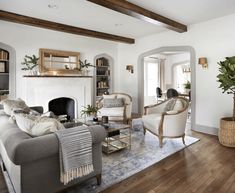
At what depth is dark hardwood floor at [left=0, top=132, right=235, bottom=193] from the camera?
7.55 feet

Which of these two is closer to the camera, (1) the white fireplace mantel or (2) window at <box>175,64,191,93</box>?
(1) the white fireplace mantel

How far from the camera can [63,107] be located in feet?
20.6

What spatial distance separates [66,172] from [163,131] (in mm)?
2298

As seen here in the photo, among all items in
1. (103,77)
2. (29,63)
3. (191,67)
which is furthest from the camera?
(103,77)

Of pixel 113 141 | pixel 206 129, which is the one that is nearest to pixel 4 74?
pixel 113 141

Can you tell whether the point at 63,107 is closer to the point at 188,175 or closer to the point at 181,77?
the point at 188,175

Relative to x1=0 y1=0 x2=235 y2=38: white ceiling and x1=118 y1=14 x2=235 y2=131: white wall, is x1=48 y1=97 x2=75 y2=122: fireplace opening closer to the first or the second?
x1=0 y1=0 x2=235 y2=38: white ceiling

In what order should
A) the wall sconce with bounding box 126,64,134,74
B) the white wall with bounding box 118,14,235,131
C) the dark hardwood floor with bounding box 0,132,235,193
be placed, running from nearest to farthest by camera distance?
the dark hardwood floor with bounding box 0,132,235,193 → the white wall with bounding box 118,14,235,131 → the wall sconce with bounding box 126,64,134,74

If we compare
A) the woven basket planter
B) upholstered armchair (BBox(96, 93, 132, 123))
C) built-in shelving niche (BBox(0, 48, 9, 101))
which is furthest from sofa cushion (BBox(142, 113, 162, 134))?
built-in shelving niche (BBox(0, 48, 9, 101))

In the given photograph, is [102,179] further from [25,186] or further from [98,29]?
[98,29]

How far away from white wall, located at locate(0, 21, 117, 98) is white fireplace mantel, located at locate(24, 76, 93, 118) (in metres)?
0.28

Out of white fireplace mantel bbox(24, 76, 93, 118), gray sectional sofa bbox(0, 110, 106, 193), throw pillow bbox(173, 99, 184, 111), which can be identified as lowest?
gray sectional sofa bbox(0, 110, 106, 193)

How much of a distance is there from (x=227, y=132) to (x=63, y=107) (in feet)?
15.8

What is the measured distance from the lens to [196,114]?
4945 mm
